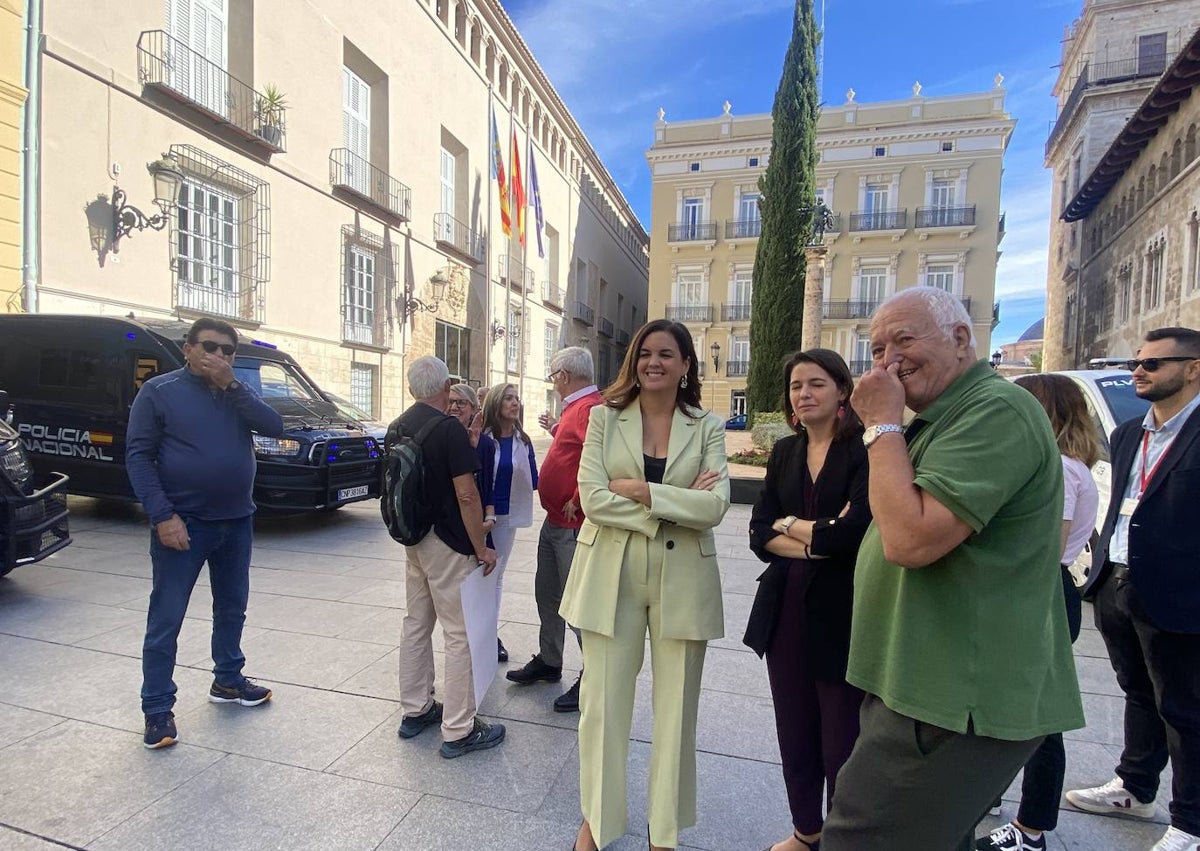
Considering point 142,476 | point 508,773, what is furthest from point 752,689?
point 142,476

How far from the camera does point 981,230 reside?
3103 centimetres

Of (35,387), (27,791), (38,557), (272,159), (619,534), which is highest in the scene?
(272,159)

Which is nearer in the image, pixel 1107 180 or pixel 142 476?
pixel 142 476

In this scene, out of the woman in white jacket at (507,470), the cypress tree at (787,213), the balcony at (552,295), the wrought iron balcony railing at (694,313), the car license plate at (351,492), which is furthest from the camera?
the wrought iron balcony railing at (694,313)

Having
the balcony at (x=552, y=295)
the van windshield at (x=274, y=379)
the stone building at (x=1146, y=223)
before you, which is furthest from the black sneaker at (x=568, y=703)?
the balcony at (x=552, y=295)

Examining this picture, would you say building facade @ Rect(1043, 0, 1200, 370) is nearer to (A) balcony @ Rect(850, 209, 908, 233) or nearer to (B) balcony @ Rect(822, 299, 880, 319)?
(A) balcony @ Rect(850, 209, 908, 233)

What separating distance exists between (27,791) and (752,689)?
3.34 meters

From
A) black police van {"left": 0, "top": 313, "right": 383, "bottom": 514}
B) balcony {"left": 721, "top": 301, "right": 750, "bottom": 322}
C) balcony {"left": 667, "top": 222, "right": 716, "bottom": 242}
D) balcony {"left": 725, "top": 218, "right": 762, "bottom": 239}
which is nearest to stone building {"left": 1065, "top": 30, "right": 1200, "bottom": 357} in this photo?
balcony {"left": 725, "top": 218, "right": 762, "bottom": 239}

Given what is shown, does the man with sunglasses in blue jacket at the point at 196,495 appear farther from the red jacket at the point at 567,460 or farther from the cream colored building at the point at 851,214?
the cream colored building at the point at 851,214

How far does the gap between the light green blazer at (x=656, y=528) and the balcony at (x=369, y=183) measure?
15.6 m

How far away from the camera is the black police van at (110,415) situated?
6977mm

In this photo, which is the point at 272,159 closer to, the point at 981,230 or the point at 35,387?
the point at 35,387

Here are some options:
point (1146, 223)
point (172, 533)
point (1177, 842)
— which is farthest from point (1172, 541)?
point (1146, 223)

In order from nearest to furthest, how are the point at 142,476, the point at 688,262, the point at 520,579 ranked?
the point at 142,476, the point at 520,579, the point at 688,262
